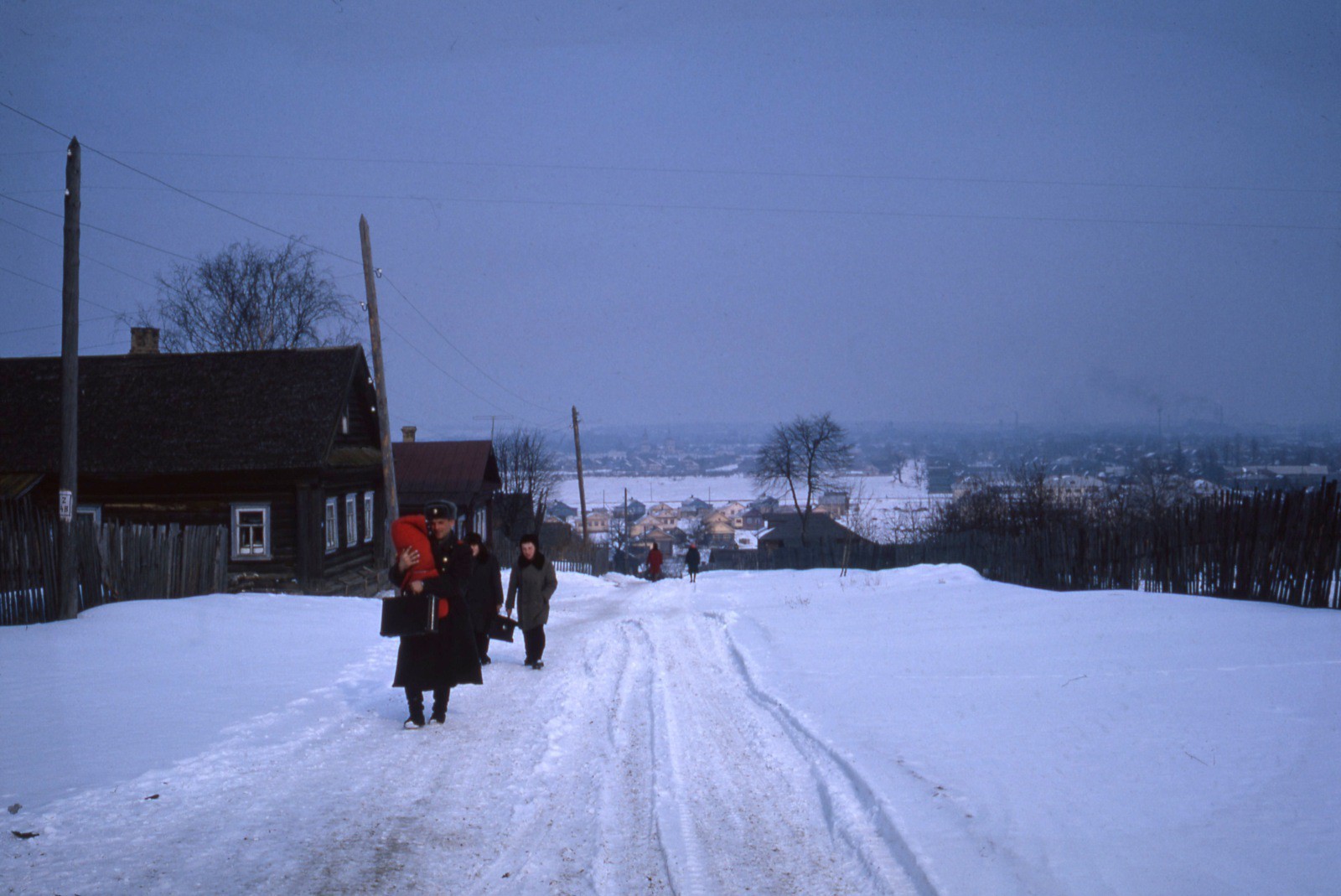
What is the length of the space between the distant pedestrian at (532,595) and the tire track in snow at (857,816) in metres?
3.82

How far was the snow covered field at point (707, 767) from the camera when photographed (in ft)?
13.4

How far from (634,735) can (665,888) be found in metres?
2.86

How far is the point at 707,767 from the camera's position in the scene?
19.6ft

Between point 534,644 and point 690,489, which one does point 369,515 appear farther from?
point 690,489

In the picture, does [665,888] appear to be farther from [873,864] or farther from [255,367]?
[255,367]

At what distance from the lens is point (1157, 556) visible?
13.6 meters

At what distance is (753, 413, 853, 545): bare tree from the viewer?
222ft

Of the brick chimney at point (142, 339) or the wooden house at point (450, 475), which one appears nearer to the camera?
the brick chimney at point (142, 339)

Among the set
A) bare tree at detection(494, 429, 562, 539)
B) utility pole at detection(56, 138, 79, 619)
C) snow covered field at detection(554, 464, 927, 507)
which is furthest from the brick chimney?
Answer: snow covered field at detection(554, 464, 927, 507)

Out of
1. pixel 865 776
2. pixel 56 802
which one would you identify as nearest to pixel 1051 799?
pixel 865 776

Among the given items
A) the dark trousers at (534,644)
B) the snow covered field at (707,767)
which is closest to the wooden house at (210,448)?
the snow covered field at (707,767)

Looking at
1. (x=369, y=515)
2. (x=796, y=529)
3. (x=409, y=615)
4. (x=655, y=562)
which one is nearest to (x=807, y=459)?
(x=796, y=529)

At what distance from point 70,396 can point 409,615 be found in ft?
28.0

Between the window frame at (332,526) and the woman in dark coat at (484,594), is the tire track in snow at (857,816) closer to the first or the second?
the woman in dark coat at (484,594)
